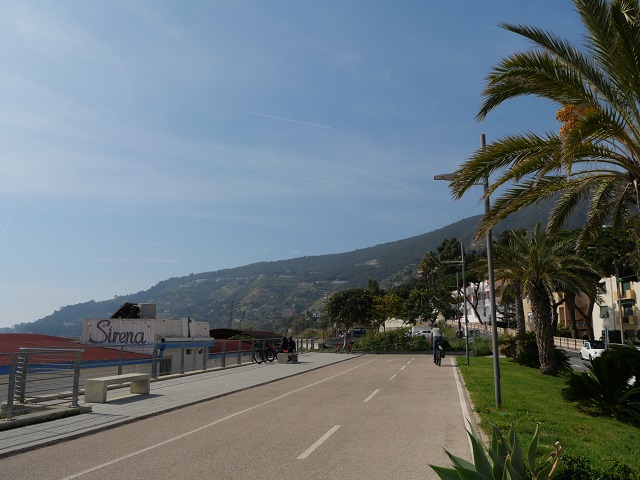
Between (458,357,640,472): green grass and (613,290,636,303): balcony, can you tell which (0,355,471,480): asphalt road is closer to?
(458,357,640,472): green grass

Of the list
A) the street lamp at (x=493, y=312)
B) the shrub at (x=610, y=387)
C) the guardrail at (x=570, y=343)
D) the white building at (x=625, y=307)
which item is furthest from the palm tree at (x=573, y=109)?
the white building at (x=625, y=307)

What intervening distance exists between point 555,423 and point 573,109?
6.30 metres

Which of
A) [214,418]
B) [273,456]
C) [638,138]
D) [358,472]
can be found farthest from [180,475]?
[638,138]

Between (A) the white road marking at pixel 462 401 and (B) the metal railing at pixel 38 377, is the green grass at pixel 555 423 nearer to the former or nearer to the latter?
(A) the white road marking at pixel 462 401

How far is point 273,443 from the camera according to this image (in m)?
9.23

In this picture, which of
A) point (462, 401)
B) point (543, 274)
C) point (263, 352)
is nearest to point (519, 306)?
point (543, 274)

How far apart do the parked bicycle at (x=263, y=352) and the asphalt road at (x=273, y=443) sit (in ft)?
55.6

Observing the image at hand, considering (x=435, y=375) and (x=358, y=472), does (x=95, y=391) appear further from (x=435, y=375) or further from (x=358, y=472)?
(x=435, y=375)

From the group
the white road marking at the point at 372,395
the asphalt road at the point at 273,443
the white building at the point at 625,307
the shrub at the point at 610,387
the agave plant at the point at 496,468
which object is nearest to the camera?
the agave plant at the point at 496,468

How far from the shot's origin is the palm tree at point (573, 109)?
9.09m

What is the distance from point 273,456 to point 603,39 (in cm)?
910

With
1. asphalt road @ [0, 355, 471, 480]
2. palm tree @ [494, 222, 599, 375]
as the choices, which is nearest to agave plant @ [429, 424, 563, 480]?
asphalt road @ [0, 355, 471, 480]

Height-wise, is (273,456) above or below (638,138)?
below

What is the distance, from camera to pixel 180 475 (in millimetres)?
7176
